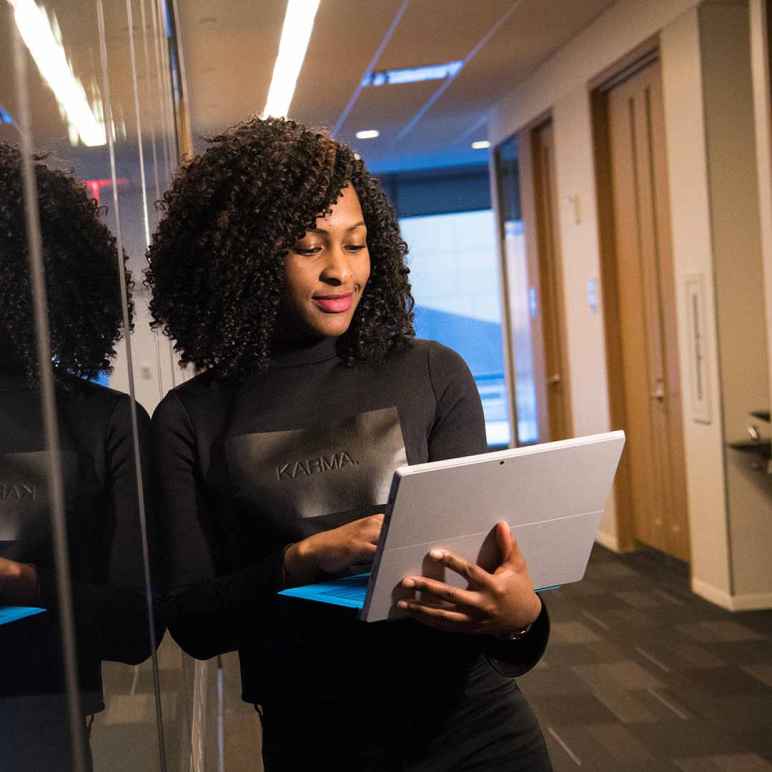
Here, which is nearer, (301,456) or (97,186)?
(97,186)

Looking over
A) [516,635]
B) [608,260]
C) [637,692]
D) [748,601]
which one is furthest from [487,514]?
[608,260]

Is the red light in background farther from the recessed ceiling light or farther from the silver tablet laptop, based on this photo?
the recessed ceiling light

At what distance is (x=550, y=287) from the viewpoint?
7.75m

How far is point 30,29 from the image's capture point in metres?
0.66

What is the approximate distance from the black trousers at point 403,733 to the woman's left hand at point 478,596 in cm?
15

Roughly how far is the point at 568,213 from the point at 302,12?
2279mm

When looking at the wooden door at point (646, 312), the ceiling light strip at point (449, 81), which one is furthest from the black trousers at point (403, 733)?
the ceiling light strip at point (449, 81)

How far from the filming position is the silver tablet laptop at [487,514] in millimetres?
1061

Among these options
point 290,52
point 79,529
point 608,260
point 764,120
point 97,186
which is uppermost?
point 290,52

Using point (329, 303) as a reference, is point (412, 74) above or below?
above

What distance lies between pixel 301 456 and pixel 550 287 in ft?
21.8

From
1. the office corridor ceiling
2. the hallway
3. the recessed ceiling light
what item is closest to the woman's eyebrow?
the hallway

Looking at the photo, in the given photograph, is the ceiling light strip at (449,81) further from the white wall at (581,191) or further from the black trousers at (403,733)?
the black trousers at (403,733)

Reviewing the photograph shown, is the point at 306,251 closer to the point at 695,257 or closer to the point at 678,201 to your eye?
the point at 695,257
